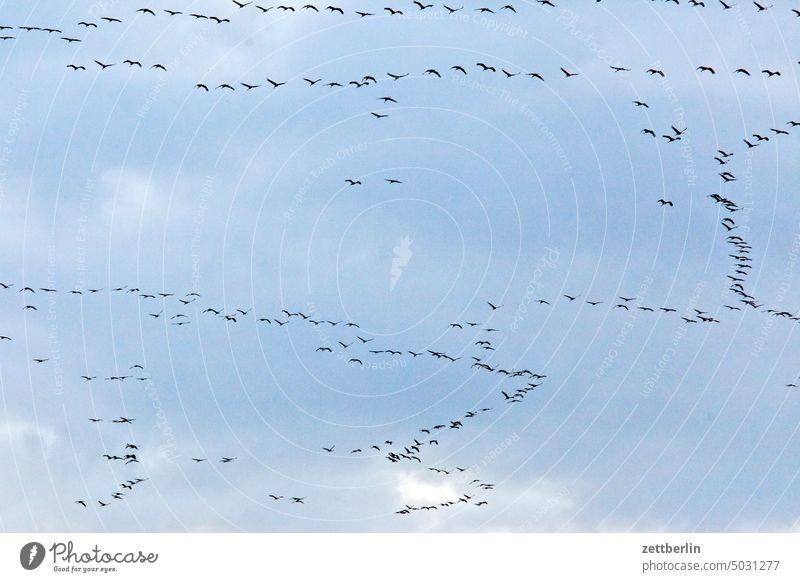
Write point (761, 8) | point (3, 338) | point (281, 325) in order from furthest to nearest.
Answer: point (281, 325) → point (3, 338) → point (761, 8)
